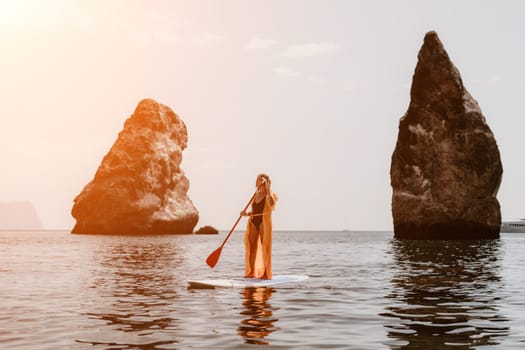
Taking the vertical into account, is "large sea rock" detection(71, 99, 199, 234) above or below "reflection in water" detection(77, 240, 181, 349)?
above

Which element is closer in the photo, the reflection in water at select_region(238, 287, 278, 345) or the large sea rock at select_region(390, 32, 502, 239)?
the reflection in water at select_region(238, 287, 278, 345)

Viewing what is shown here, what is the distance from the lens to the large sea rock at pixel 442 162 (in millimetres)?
76562

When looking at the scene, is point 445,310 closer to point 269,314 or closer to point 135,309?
point 269,314

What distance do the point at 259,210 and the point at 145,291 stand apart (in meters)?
3.88

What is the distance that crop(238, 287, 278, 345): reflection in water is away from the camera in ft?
34.9

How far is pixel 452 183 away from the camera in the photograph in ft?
255

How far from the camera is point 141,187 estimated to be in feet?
419

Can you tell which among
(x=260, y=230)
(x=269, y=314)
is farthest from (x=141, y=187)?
(x=269, y=314)

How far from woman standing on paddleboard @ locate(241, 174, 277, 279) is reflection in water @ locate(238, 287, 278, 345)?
4.87 ft

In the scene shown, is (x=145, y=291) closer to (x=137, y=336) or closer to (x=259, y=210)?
(x=259, y=210)

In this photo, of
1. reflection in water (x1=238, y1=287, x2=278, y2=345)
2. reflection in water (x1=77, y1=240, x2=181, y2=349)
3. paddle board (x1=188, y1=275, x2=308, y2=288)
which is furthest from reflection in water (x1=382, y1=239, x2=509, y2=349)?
reflection in water (x1=77, y1=240, x2=181, y2=349)

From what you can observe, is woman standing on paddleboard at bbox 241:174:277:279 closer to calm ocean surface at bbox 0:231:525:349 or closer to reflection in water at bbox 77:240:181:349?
calm ocean surface at bbox 0:231:525:349

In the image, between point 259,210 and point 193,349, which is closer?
point 193,349

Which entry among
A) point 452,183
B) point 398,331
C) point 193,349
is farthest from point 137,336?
point 452,183
